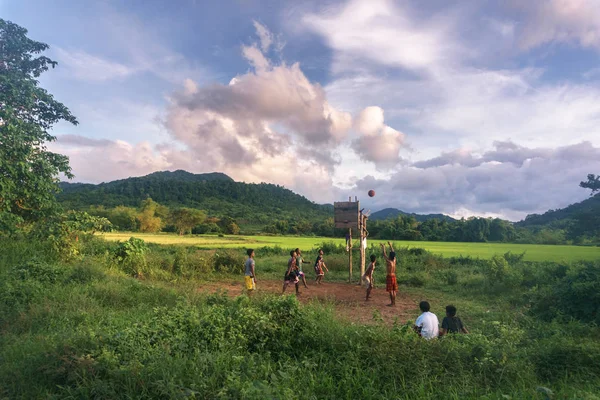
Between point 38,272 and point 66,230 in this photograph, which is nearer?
point 38,272

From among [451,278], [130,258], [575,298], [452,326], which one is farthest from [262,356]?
[451,278]

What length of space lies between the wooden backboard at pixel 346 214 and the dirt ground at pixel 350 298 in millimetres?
2591

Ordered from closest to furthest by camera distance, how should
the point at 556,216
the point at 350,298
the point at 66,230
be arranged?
the point at 350,298 < the point at 66,230 < the point at 556,216

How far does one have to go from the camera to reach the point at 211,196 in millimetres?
92125

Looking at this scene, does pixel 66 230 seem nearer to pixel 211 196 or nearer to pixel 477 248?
pixel 477 248

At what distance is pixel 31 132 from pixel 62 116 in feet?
6.48

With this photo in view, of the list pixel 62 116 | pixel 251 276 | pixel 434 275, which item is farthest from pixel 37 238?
pixel 434 275

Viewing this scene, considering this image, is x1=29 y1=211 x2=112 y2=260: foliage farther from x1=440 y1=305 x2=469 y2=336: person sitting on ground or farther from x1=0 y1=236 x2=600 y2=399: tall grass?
x1=440 y1=305 x2=469 y2=336: person sitting on ground

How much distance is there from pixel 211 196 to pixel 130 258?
80.0m

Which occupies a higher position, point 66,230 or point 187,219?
point 187,219

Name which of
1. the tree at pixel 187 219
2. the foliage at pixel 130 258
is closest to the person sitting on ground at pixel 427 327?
the foliage at pixel 130 258

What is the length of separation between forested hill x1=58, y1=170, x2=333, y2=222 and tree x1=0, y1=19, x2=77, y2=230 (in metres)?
56.8

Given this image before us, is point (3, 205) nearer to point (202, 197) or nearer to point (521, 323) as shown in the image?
point (521, 323)

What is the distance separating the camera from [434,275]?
55.9 ft
